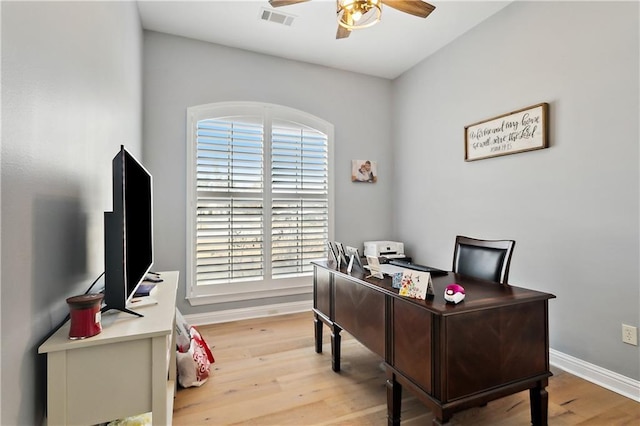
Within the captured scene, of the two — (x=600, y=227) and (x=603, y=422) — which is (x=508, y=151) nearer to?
(x=600, y=227)

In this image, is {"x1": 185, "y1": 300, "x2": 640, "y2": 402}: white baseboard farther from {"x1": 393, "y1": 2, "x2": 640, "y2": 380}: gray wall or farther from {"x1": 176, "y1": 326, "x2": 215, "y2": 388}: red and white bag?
{"x1": 176, "y1": 326, "x2": 215, "y2": 388}: red and white bag

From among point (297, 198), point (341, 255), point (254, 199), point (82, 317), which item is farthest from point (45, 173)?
point (297, 198)

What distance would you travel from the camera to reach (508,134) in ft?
9.36

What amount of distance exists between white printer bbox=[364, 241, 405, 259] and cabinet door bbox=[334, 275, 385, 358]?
1.71 m

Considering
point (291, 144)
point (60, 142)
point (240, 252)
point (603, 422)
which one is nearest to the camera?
point (60, 142)

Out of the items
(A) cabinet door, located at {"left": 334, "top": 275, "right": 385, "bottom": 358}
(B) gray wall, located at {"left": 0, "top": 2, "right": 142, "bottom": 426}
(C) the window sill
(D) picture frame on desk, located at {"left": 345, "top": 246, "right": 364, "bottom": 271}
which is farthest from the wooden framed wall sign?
(B) gray wall, located at {"left": 0, "top": 2, "right": 142, "bottom": 426}

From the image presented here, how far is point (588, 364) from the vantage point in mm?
2299

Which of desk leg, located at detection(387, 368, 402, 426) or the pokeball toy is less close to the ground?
the pokeball toy

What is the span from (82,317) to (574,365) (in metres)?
3.07

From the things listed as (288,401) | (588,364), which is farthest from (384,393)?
(588,364)

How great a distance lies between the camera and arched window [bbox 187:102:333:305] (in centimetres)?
337

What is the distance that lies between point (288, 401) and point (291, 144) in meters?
2.63

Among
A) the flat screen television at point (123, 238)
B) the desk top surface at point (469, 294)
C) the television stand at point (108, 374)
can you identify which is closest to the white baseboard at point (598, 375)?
the desk top surface at point (469, 294)

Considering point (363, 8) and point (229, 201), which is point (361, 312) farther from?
point (229, 201)
